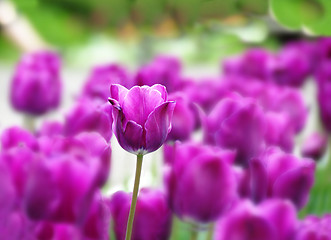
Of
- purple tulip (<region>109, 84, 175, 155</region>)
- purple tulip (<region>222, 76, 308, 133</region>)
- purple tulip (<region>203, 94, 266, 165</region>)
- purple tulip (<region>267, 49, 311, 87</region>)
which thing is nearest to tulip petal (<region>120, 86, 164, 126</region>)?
purple tulip (<region>109, 84, 175, 155</region>)

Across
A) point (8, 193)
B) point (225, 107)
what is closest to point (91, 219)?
point (8, 193)

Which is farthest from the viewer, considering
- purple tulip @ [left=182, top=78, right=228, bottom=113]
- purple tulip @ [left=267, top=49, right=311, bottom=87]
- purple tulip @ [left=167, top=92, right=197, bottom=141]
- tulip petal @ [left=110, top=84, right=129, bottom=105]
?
purple tulip @ [left=267, top=49, right=311, bottom=87]

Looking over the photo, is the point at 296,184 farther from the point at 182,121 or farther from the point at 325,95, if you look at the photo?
the point at 325,95

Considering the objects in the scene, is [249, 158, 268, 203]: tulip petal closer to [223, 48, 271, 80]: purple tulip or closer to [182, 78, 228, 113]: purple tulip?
[182, 78, 228, 113]: purple tulip

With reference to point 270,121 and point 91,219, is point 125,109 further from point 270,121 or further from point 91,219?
point 270,121

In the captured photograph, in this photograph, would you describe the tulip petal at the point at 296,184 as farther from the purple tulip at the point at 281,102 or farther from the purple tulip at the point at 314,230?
the purple tulip at the point at 281,102

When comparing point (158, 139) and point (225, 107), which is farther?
point (225, 107)
